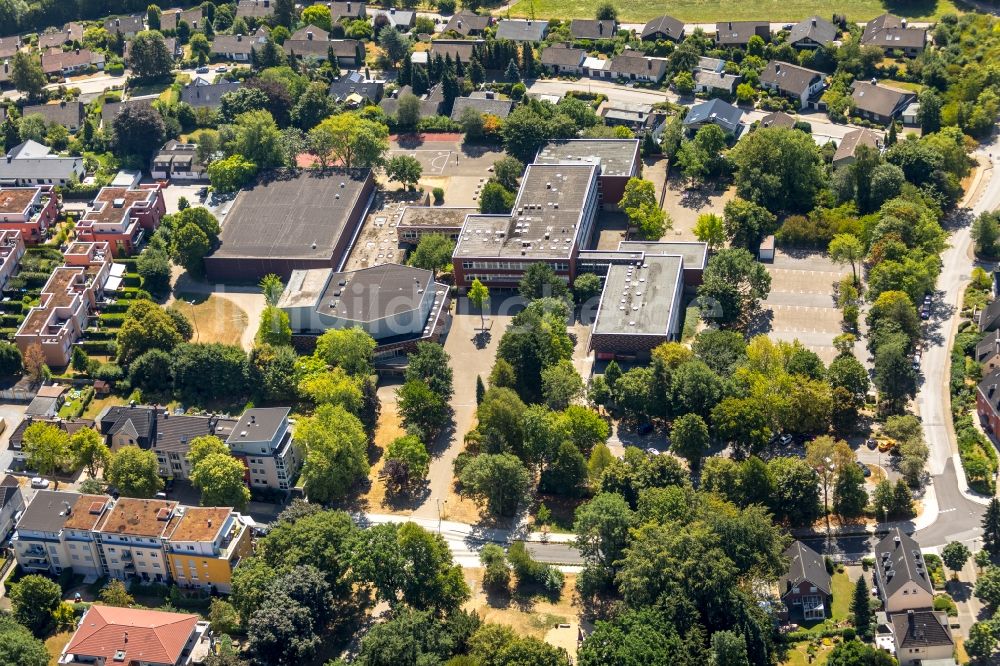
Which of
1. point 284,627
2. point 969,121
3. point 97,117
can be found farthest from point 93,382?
point 969,121

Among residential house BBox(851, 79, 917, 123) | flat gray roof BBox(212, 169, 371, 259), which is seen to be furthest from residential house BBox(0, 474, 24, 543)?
residential house BBox(851, 79, 917, 123)

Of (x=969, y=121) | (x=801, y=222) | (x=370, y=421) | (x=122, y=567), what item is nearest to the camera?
(x=122, y=567)

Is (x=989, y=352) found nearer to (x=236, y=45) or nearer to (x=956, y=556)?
(x=956, y=556)

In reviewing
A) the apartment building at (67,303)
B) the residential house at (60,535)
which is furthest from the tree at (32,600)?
the apartment building at (67,303)

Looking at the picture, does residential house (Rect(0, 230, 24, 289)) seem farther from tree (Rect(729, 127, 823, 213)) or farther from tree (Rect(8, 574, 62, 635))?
tree (Rect(729, 127, 823, 213))

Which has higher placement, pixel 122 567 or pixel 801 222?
pixel 801 222

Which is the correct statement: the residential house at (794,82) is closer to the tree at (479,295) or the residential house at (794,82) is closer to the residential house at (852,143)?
the residential house at (852,143)

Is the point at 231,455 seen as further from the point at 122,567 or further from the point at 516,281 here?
the point at 516,281

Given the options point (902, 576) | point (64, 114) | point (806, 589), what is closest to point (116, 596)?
point (806, 589)
